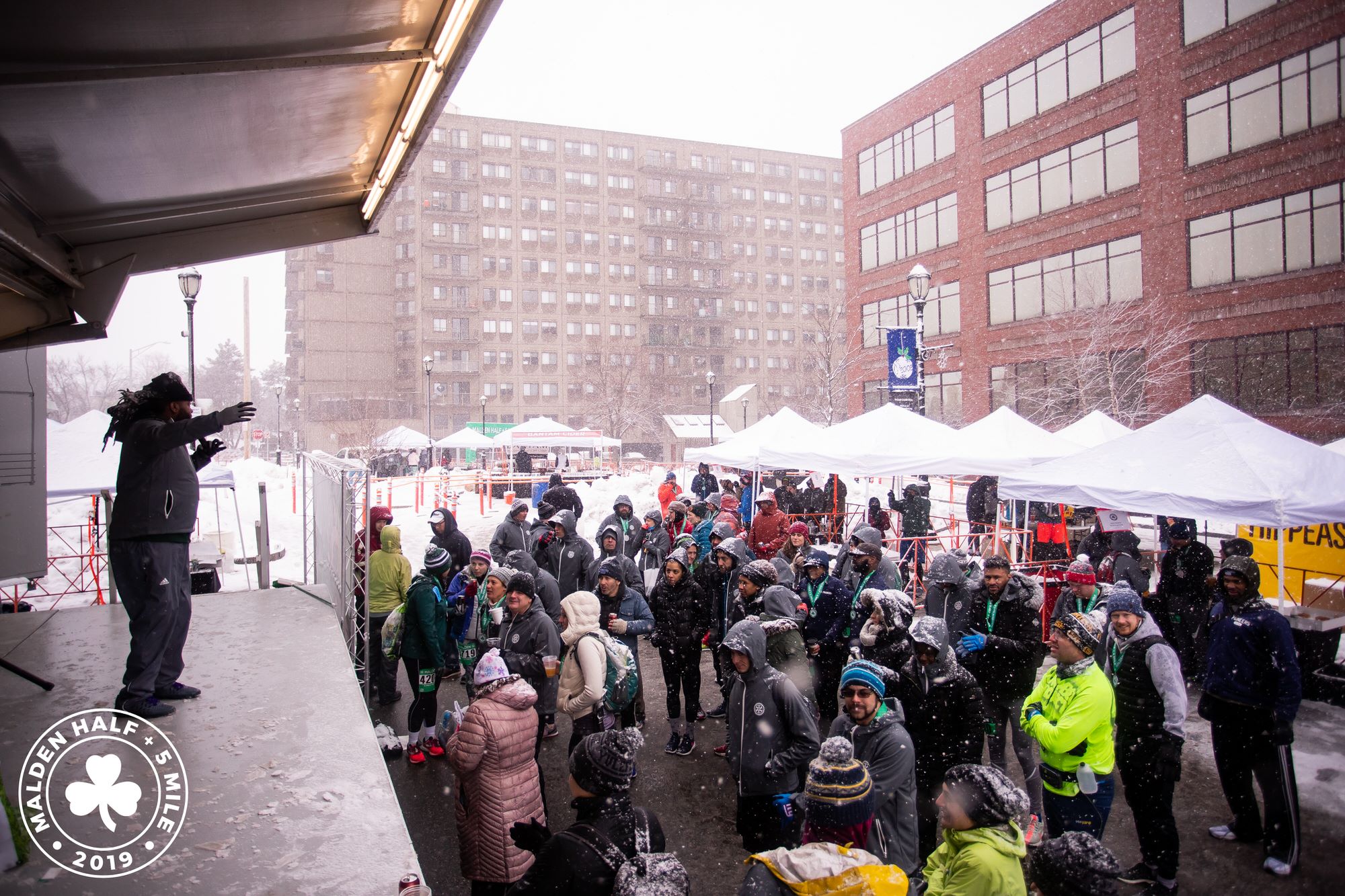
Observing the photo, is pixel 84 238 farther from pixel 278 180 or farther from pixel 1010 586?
pixel 1010 586

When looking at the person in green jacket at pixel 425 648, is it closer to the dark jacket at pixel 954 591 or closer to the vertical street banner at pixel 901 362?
the dark jacket at pixel 954 591

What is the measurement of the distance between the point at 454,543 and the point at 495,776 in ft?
16.6

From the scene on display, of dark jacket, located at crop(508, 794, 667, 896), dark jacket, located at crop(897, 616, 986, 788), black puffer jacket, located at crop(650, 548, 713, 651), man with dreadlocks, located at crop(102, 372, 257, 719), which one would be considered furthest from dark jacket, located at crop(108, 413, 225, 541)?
dark jacket, located at crop(897, 616, 986, 788)

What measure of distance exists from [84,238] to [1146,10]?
121 feet

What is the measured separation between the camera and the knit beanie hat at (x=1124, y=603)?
487 cm

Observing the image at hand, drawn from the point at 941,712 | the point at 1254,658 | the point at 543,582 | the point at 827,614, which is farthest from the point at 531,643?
the point at 1254,658

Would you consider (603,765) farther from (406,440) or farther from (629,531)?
(406,440)

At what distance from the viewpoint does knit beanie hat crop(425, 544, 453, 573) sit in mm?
6551

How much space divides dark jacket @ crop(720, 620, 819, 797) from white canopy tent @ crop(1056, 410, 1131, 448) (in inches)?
500

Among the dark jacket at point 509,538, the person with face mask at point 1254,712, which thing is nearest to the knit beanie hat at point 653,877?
the person with face mask at point 1254,712

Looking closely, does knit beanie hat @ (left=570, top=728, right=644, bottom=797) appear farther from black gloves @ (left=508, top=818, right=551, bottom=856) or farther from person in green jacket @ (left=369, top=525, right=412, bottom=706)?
person in green jacket @ (left=369, top=525, right=412, bottom=706)

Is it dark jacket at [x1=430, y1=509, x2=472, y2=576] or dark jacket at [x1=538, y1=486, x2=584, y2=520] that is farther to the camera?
dark jacket at [x1=538, y1=486, x2=584, y2=520]

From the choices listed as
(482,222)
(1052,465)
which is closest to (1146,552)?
(1052,465)

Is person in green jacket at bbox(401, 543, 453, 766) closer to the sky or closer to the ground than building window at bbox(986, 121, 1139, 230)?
closer to the ground
